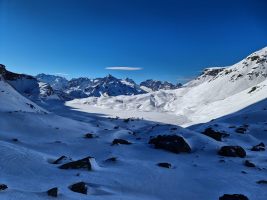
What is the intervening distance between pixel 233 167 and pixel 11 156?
12.6 metres

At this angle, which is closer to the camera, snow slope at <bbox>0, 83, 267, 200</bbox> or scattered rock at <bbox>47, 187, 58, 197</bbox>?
scattered rock at <bbox>47, 187, 58, 197</bbox>

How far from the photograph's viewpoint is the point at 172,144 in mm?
26844

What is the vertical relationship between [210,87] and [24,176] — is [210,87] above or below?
above

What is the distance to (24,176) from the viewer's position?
15180 millimetres

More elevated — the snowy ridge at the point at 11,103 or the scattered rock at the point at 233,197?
the snowy ridge at the point at 11,103

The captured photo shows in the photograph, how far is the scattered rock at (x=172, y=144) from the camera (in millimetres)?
26391

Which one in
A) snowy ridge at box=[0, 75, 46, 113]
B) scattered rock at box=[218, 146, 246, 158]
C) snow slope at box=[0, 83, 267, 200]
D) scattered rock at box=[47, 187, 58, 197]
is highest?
snowy ridge at box=[0, 75, 46, 113]

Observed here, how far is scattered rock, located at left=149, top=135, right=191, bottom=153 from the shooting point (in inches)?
1039

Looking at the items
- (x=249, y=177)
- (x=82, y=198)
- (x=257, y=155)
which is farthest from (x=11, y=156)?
(x=257, y=155)

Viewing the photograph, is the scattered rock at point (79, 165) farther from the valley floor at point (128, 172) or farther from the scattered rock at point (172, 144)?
the scattered rock at point (172, 144)

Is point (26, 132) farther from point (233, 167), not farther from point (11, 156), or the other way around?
point (233, 167)

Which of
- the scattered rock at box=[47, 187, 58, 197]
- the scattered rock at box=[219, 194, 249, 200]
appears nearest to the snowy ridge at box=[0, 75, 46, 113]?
the scattered rock at box=[47, 187, 58, 197]

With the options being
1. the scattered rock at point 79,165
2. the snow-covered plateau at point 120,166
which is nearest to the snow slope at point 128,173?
the snow-covered plateau at point 120,166

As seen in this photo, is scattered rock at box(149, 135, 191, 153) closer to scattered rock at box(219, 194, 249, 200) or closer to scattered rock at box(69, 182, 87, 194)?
scattered rock at box(219, 194, 249, 200)
